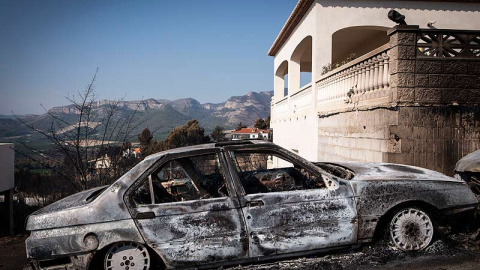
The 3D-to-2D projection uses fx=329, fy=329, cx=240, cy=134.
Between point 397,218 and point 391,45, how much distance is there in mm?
3854

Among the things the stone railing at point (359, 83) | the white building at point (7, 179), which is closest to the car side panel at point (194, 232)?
the stone railing at point (359, 83)

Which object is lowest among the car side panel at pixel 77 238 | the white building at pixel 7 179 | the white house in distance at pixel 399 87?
the white building at pixel 7 179

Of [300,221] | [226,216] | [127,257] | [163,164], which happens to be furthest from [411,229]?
[127,257]

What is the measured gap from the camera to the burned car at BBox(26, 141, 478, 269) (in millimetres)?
3430

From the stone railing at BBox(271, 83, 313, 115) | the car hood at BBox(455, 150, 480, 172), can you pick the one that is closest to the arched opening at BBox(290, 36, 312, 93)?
the stone railing at BBox(271, 83, 313, 115)

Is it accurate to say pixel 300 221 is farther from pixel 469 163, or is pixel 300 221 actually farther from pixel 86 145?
pixel 86 145

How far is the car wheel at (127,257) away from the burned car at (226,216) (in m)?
0.01

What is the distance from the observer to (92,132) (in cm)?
1063

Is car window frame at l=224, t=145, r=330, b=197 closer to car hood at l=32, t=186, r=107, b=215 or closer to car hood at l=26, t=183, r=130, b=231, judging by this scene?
car hood at l=26, t=183, r=130, b=231

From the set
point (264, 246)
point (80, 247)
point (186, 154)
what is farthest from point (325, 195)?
point (80, 247)

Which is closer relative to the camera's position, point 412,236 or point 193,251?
point 193,251

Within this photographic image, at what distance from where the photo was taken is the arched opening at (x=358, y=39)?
12.7 m

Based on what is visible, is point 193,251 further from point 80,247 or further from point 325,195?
point 325,195

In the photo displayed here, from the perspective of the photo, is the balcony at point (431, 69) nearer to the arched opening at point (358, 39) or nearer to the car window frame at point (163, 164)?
the car window frame at point (163, 164)
